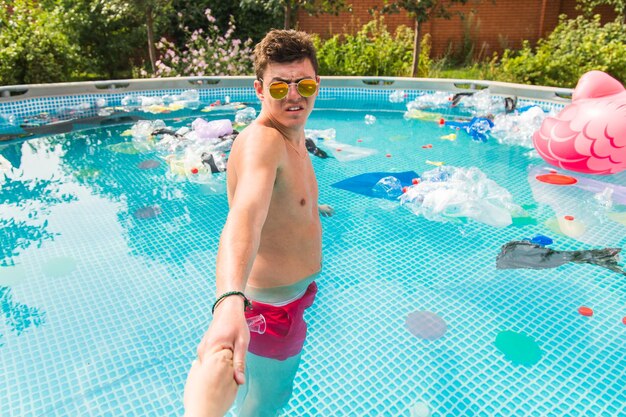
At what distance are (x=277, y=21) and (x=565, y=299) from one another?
1158 centimetres

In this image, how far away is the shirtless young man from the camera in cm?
129

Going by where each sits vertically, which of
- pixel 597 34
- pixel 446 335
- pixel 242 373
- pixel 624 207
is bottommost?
pixel 446 335

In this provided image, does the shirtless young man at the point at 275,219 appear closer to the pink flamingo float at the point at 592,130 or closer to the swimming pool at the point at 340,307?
the swimming pool at the point at 340,307

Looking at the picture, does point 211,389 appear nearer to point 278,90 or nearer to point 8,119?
point 278,90

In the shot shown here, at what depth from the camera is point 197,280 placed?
3.40 metres

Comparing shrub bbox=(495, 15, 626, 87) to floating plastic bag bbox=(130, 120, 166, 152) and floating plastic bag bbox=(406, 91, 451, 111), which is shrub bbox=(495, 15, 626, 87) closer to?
floating plastic bag bbox=(406, 91, 451, 111)

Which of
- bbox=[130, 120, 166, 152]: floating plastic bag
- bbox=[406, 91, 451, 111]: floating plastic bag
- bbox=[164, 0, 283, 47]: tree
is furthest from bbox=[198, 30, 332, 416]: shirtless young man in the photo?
bbox=[164, 0, 283, 47]: tree

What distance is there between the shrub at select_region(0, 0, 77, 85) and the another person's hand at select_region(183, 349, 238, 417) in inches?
391

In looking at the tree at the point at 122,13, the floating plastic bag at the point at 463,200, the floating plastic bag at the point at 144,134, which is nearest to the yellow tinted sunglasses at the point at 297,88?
the floating plastic bag at the point at 463,200

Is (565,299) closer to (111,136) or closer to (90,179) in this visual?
(90,179)

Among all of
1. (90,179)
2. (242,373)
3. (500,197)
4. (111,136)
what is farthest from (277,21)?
(242,373)

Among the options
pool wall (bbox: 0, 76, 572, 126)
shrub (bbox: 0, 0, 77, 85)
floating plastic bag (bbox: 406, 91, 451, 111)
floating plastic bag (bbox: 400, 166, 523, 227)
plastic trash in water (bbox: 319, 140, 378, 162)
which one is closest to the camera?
floating plastic bag (bbox: 400, 166, 523, 227)

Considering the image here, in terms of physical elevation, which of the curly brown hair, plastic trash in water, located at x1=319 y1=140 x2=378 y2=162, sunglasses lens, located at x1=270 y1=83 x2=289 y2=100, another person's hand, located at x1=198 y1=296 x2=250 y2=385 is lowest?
plastic trash in water, located at x1=319 y1=140 x2=378 y2=162

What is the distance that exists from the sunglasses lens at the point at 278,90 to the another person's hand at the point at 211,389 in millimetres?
991
